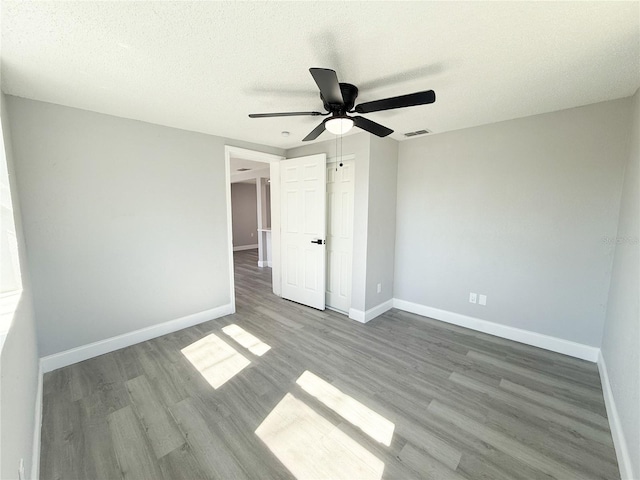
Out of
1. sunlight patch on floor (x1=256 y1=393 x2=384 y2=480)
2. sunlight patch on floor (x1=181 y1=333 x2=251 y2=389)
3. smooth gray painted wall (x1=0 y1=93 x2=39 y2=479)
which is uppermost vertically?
smooth gray painted wall (x1=0 y1=93 x2=39 y2=479)

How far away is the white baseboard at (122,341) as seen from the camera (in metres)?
2.34

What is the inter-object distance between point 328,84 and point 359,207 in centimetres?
190

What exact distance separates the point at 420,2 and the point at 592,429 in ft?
9.08

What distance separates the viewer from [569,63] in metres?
1.67

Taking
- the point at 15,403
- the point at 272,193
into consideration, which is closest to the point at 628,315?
the point at 15,403

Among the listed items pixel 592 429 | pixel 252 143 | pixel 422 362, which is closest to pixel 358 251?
pixel 422 362

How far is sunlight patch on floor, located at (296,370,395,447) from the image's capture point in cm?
173

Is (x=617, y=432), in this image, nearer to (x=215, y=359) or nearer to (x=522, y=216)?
(x=522, y=216)

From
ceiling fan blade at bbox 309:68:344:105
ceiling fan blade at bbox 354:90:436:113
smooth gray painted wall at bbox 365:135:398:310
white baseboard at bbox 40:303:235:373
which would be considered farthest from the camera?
smooth gray painted wall at bbox 365:135:398:310

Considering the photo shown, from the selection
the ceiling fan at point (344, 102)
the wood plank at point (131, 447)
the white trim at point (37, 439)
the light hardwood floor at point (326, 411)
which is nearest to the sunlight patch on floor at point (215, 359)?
the light hardwood floor at point (326, 411)

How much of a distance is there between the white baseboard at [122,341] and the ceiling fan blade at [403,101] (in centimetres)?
295

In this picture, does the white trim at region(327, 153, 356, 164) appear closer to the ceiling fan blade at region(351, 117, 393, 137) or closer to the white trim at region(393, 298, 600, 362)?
the ceiling fan blade at region(351, 117, 393, 137)

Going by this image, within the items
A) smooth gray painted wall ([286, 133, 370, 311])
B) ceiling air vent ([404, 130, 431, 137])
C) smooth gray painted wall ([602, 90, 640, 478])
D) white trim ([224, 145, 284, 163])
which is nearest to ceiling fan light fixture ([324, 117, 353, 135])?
smooth gray painted wall ([286, 133, 370, 311])

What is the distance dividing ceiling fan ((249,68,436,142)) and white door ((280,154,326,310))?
4.30ft
